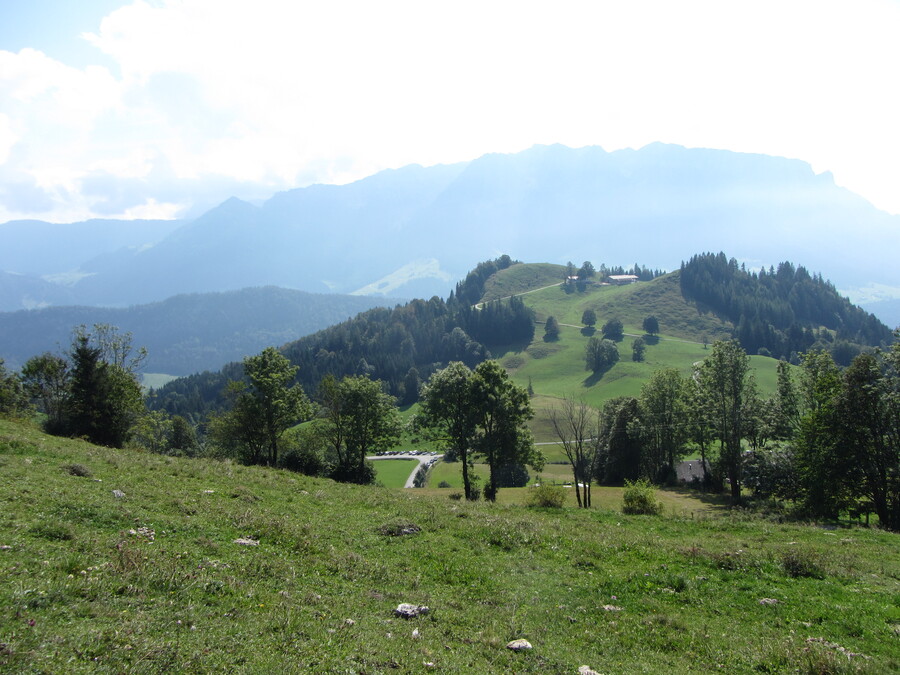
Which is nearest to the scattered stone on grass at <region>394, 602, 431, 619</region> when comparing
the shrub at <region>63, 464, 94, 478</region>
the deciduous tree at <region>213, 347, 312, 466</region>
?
the shrub at <region>63, 464, 94, 478</region>

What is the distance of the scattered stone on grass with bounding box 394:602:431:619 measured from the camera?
11.2 meters

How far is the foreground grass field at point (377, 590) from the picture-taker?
8.19 meters

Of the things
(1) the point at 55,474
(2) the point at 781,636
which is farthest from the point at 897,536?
(1) the point at 55,474

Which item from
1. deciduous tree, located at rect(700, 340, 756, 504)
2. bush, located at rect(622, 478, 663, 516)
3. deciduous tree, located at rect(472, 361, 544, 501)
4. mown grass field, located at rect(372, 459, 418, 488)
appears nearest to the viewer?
bush, located at rect(622, 478, 663, 516)

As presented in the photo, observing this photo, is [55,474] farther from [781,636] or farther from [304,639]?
[781,636]

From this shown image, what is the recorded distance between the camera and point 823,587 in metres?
14.6

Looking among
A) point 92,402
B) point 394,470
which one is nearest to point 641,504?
point 92,402

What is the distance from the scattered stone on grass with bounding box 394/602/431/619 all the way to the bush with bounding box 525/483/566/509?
65.4 feet

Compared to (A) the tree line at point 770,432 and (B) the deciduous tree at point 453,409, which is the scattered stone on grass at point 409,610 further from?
(A) the tree line at point 770,432

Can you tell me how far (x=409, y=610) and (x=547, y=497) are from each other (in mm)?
20850

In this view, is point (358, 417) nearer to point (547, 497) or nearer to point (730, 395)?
point (547, 497)

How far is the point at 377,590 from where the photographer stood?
12.5m

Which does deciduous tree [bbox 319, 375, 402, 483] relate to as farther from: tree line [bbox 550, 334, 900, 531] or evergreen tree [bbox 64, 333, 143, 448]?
evergreen tree [bbox 64, 333, 143, 448]

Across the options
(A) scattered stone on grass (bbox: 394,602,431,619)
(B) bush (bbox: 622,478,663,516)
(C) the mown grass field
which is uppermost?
(A) scattered stone on grass (bbox: 394,602,431,619)
